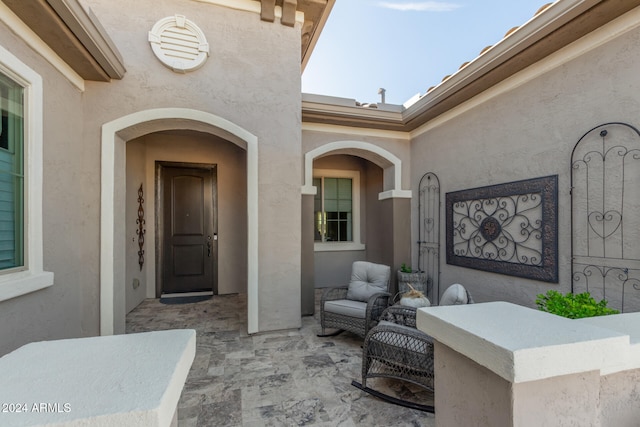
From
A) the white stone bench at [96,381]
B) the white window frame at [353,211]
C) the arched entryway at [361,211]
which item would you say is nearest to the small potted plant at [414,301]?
the arched entryway at [361,211]

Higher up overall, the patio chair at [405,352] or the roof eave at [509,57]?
the roof eave at [509,57]

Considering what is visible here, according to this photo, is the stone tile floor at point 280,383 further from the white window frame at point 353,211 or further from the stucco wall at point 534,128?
the white window frame at point 353,211

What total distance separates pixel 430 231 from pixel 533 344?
3.94 metres

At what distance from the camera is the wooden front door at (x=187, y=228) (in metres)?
5.10

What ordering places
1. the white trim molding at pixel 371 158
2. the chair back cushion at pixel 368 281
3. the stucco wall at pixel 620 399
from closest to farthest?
1. the stucco wall at pixel 620 399
2. the chair back cushion at pixel 368 281
3. the white trim molding at pixel 371 158

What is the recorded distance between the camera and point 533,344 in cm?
74

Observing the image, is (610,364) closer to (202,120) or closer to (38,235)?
(38,235)

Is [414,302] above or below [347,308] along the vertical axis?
above

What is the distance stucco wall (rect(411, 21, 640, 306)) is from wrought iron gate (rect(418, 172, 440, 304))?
0.12m

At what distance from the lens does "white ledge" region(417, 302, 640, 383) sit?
0.72m

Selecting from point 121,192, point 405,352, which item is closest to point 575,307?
point 405,352

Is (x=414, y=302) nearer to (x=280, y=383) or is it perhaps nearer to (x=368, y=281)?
(x=368, y=281)

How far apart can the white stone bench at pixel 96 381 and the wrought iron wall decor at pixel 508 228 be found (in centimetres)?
335

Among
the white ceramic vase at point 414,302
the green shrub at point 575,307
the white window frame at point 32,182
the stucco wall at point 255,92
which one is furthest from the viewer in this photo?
the stucco wall at point 255,92
